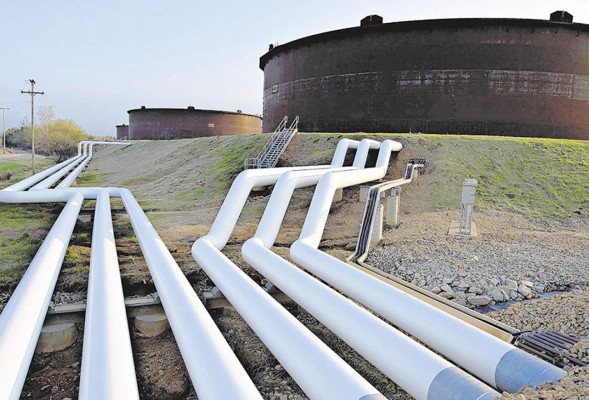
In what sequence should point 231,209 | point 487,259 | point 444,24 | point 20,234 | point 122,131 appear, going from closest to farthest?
point 231,209 < point 487,259 < point 20,234 < point 444,24 < point 122,131

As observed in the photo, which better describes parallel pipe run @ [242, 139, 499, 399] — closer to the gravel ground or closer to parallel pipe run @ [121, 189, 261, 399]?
parallel pipe run @ [121, 189, 261, 399]

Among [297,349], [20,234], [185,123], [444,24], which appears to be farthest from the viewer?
[185,123]

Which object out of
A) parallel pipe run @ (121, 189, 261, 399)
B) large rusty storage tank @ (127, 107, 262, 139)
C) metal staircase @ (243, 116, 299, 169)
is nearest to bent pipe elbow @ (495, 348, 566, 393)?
parallel pipe run @ (121, 189, 261, 399)

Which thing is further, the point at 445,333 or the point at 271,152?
the point at 271,152

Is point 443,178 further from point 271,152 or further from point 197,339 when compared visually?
point 197,339

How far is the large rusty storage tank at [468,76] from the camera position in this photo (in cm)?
2195

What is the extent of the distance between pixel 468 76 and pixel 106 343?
22793 millimetres

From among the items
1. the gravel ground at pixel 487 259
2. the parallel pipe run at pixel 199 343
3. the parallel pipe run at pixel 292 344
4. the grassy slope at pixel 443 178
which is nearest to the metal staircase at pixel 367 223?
the gravel ground at pixel 487 259

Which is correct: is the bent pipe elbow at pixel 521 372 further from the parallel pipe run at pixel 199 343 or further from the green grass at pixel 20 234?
the green grass at pixel 20 234

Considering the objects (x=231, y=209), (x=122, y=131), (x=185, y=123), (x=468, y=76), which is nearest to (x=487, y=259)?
(x=231, y=209)

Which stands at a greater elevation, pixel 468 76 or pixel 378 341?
pixel 468 76

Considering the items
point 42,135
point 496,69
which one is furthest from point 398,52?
point 42,135

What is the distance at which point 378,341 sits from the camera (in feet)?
11.4

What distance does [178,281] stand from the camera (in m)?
5.03
